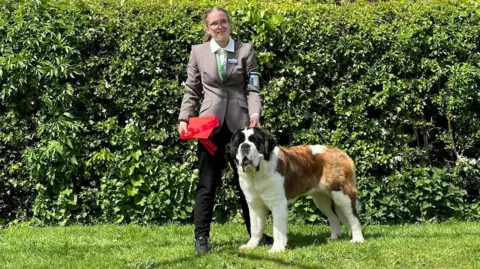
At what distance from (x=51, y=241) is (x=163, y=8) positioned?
2931mm

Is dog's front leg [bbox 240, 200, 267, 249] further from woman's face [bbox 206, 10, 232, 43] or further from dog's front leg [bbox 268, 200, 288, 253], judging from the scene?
woman's face [bbox 206, 10, 232, 43]

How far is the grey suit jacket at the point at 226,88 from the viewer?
6.04 meters

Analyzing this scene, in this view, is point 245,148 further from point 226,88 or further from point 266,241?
point 266,241

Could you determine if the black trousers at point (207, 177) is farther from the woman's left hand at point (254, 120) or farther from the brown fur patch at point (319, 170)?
the brown fur patch at point (319, 170)

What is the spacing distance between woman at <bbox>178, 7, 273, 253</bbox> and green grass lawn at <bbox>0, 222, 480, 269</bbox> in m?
0.51

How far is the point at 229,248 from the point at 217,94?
4.58ft

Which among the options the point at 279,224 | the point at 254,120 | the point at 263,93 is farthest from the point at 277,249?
the point at 263,93

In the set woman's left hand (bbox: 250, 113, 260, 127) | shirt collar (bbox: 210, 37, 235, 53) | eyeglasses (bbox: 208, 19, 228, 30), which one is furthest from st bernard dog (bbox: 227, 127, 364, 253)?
eyeglasses (bbox: 208, 19, 228, 30)

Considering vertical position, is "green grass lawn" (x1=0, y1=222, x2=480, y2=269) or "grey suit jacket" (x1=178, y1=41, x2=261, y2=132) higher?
"grey suit jacket" (x1=178, y1=41, x2=261, y2=132)

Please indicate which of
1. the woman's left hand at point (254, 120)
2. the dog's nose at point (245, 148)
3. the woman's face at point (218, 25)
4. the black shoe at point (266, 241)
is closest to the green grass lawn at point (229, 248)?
the black shoe at point (266, 241)

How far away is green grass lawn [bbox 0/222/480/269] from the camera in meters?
5.76

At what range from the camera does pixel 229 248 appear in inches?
248

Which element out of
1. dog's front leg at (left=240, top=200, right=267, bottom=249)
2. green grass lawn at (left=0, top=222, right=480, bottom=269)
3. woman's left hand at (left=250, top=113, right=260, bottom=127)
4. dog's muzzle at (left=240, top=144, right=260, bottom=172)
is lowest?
green grass lawn at (left=0, top=222, right=480, bottom=269)

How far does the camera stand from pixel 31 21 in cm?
792
